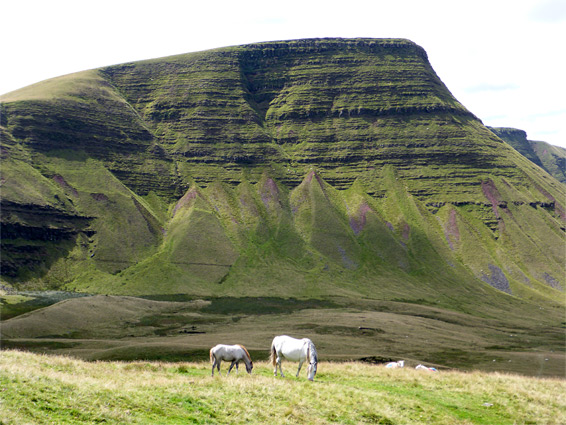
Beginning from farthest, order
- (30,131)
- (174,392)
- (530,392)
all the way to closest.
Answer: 1. (30,131)
2. (530,392)
3. (174,392)

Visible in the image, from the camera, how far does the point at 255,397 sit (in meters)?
23.7

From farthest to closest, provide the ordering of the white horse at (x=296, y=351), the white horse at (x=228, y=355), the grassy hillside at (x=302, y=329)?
1. the grassy hillside at (x=302, y=329)
2. the white horse at (x=228, y=355)
3. the white horse at (x=296, y=351)

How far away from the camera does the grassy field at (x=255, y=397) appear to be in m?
19.4

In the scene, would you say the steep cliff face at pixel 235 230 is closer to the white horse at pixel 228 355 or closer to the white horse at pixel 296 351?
the white horse at pixel 228 355

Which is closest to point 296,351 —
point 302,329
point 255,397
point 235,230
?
point 255,397

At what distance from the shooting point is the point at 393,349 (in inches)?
3123

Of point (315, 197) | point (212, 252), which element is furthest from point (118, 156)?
point (315, 197)

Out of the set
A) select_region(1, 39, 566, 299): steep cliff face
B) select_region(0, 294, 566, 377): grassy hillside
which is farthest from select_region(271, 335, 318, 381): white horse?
select_region(1, 39, 566, 299): steep cliff face

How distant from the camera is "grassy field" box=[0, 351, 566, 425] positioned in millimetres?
19406

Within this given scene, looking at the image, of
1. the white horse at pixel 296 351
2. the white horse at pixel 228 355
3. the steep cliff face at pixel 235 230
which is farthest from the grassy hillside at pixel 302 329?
the white horse at pixel 228 355

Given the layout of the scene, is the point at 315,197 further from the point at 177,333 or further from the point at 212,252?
the point at 177,333

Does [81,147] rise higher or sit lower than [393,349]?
higher

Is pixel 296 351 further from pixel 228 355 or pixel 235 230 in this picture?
pixel 235 230

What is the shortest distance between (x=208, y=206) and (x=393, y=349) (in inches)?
4533
